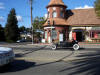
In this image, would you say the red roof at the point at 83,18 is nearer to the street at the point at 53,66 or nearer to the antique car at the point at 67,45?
the antique car at the point at 67,45

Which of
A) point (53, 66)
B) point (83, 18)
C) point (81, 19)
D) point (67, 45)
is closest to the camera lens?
point (53, 66)

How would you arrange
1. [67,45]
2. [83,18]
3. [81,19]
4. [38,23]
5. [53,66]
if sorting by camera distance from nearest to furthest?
[53,66]
[67,45]
[81,19]
[83,18]
[38,23]

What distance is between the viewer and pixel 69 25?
103 feet

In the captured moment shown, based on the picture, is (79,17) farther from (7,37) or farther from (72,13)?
(7,37)

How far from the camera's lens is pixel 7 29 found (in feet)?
166

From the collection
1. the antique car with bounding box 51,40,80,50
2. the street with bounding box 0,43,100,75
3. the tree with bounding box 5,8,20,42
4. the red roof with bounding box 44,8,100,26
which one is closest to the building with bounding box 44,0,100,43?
the red roof with bounding box 44,8,100,26

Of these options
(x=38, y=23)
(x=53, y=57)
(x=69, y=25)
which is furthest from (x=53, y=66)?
(x=38, y=23)

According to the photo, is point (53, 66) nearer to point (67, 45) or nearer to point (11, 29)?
point (67, 45)

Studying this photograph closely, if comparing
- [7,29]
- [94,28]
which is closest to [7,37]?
[7,29]

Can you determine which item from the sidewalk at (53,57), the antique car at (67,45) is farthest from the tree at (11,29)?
the sidewalk at (53,57)

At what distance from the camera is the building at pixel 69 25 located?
30312mm

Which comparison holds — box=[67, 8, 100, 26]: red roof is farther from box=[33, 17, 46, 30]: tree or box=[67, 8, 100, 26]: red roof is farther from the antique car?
box=[33, 17, 46, 30]: tree

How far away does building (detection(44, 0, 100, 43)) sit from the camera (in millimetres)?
30312

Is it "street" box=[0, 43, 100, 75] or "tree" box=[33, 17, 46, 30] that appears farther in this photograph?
"tree" box=[33, 17, 46, 30]
